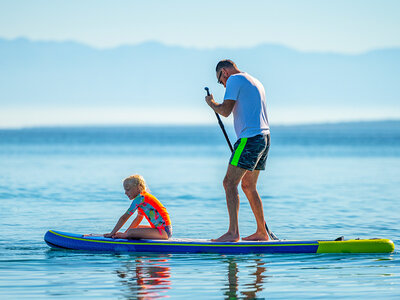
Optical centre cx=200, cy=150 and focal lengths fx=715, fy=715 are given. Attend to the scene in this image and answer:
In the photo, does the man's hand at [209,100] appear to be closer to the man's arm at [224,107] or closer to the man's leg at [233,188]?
the man's arm at [224,107]

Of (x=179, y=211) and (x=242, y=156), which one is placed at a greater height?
(x=242, y=156)

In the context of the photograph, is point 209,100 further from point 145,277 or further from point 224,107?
point 145,277

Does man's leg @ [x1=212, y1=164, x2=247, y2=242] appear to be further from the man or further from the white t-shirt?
the white t-shirt

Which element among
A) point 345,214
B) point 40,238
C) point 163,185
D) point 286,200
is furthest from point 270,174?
point 40,238

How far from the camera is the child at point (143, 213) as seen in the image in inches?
357

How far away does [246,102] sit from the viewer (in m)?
8.69

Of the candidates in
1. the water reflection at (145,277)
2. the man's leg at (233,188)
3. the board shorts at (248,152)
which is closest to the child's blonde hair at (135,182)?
the water reflection at (145,277)

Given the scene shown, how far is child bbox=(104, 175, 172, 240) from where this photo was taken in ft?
29.8

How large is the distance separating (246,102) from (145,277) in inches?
95.2

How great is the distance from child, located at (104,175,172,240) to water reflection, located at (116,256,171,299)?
13.2 inches

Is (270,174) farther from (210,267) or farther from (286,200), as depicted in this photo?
(210,267)

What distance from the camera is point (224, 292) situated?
7.39 m

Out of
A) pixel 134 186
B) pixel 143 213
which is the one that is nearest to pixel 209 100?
pixel 134 186

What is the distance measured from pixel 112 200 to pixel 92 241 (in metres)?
7.55
